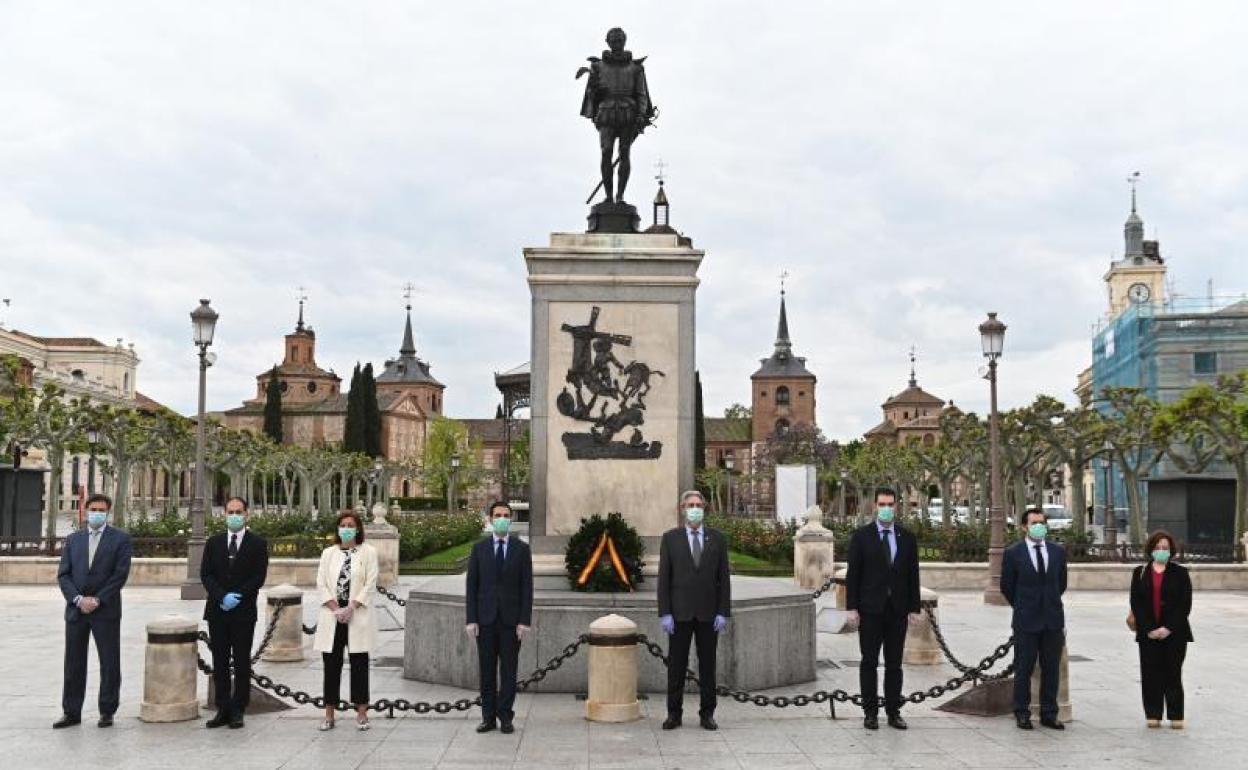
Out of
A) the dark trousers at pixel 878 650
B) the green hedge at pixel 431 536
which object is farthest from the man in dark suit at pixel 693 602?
the green hedge at pixel 431 536

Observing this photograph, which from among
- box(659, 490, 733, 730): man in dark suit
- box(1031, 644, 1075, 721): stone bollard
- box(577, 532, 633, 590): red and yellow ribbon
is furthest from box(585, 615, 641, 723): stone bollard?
box(1031, 644, 1075, 721): stone bollard

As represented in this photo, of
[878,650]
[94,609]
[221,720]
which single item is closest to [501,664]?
[221,720]

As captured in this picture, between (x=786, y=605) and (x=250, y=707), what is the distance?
5472mm

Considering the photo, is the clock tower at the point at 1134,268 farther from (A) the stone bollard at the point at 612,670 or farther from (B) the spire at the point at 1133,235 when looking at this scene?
(A) the stone bollard at the point at 612,670

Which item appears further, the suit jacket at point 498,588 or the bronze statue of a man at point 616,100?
the bronze statue of a man at point 616,100

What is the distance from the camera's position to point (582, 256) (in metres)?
13.2

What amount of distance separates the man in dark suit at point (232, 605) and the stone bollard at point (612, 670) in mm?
2990

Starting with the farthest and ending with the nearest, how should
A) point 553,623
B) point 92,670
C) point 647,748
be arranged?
point 92,670 < point 553,623 < point 647,748

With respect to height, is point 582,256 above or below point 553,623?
above

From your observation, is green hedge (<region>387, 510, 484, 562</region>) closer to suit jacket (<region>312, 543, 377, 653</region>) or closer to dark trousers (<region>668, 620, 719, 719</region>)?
suit jacket (<region>312, 543, 377, 653</region>)

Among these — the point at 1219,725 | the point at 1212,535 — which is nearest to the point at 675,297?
the point at 1219,725

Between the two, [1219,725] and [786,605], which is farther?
[786,605]

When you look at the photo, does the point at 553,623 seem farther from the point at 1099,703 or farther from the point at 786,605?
the point at 1099,703

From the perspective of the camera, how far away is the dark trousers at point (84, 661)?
9.73 meters
